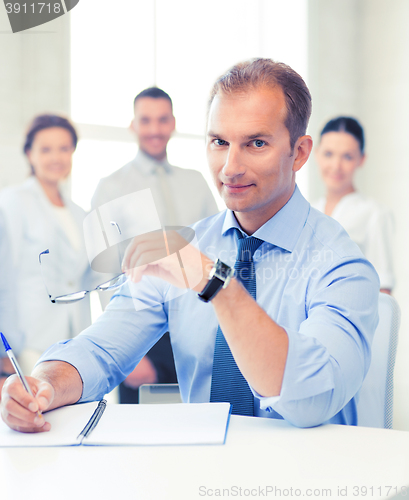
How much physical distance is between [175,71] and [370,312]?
2.44 meters

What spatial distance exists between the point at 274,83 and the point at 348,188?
2.01 m

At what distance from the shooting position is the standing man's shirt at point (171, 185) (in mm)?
2107

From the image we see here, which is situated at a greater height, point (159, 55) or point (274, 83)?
point (159, 55)

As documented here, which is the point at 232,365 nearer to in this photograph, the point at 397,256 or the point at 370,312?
the point at 370,312

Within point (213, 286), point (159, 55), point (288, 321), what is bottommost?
→ point (288, 321)

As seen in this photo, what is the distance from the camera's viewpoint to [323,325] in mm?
806

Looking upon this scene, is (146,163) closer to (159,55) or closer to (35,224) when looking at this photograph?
(35,224)

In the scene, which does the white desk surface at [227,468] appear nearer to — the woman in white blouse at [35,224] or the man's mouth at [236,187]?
the man's mouth at [236,187]

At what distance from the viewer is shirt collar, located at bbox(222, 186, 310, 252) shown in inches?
39.9

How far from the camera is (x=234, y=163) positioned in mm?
936

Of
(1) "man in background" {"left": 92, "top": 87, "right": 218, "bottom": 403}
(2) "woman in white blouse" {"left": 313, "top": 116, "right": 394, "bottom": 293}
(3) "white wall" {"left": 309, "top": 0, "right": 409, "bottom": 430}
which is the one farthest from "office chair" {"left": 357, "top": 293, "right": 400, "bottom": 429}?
(3) "white wall" {"left": 309, "top": 0, "right": 409, "bottom": 430}

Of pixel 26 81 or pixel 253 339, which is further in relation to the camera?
pixel 26 81

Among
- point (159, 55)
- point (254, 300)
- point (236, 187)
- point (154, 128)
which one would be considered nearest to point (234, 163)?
point (236, 187)

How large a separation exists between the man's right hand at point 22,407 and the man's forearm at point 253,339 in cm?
30
